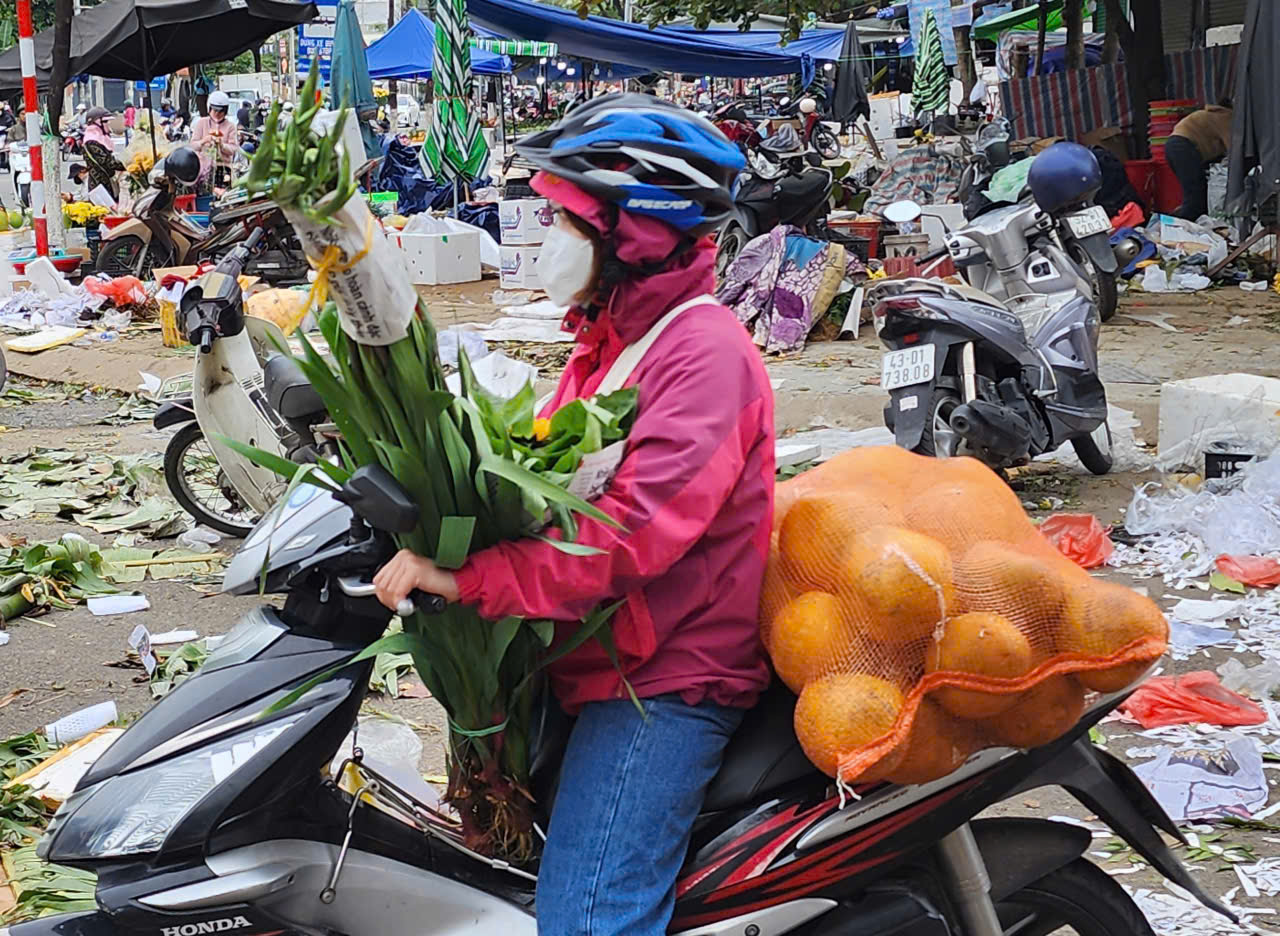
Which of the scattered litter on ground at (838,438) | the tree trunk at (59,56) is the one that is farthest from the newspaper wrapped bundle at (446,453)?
the tree trunk at (59,56)

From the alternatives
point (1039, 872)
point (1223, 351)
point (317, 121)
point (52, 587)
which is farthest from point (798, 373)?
point (317, 121)

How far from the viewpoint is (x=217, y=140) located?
19.8m

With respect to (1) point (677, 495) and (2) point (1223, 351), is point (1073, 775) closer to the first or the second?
(1) point (677, 495)

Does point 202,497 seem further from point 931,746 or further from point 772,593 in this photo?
point 931,746

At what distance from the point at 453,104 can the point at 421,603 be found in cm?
1574

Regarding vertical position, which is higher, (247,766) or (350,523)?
(350,523)

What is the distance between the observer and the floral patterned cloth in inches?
438

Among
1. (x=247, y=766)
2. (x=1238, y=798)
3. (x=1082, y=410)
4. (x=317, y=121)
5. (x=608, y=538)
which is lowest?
(x=1238, y=798)

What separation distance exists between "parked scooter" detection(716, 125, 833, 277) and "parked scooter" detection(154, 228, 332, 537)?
4892 millimetres

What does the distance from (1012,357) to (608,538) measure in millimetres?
4874

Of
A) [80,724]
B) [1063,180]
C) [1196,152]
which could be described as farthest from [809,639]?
[1196,152]

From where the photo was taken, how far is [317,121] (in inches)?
77.6

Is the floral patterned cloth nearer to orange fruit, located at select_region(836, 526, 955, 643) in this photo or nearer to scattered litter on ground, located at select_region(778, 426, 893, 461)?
scattered litter on ground, located at select_region(778, 426, 893, 461)

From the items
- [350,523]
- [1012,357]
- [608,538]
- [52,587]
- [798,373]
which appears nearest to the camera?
[608,538]
